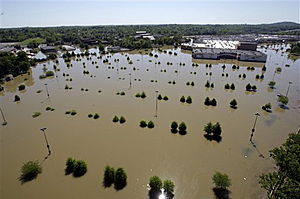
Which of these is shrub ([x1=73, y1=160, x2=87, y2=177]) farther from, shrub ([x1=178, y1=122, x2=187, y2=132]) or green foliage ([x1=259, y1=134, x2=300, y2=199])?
green foliage ([x1=259, y1=134, x2=300, y2=199])

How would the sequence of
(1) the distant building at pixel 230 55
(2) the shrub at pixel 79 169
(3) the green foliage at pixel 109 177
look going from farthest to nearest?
(1) the distant building at pixel 230 55, (2) the shrub at pixel 79 169, (3) the green foliage at pixel 109 177

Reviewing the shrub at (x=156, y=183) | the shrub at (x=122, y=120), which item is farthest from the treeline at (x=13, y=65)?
the shrub at (x=156, y=183)

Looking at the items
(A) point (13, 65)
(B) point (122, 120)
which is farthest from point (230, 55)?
(A) point (13, 65)

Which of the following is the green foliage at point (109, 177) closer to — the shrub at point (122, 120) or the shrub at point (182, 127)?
the shrub at point (122, 120)

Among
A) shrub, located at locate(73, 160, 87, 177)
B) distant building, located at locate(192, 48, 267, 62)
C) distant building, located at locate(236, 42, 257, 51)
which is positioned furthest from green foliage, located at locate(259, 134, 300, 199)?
distant building, located at locate(236, 42, 257, 51)

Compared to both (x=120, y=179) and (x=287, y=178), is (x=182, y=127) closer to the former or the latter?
(x=120, y=179)
